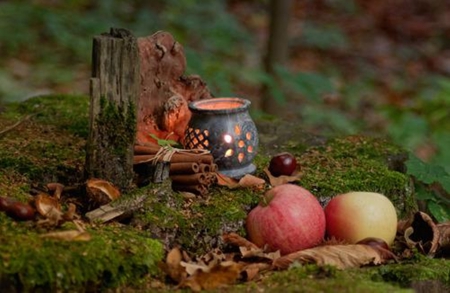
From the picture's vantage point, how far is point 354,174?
3477mm

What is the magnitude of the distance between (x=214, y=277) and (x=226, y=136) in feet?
2.52

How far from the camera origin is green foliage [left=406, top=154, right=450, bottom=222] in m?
3.57

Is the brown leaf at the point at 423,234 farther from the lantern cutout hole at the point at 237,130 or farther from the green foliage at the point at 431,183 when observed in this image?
the lantern cutout hole at the point at 237,130

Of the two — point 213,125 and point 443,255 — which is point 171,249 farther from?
point 443,255

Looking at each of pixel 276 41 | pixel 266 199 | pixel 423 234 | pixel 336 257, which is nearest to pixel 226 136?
pixel 266 199

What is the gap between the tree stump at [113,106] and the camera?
9.64 ft

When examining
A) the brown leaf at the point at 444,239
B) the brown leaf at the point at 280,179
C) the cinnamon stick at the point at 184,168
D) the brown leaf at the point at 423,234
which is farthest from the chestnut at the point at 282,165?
the brown leaf at the point at 444,239

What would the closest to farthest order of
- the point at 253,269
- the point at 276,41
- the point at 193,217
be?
the point at 253,269
the point at 193,217
the point at 276,41

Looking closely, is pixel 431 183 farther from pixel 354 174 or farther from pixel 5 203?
pixel 5 203

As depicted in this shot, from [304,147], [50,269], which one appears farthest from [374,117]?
[50,269]

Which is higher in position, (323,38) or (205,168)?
(323,38)

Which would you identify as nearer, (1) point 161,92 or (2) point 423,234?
(2) point 423,234

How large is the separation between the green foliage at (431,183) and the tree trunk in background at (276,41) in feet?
8.90

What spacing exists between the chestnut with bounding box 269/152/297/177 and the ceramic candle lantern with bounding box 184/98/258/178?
92mm
